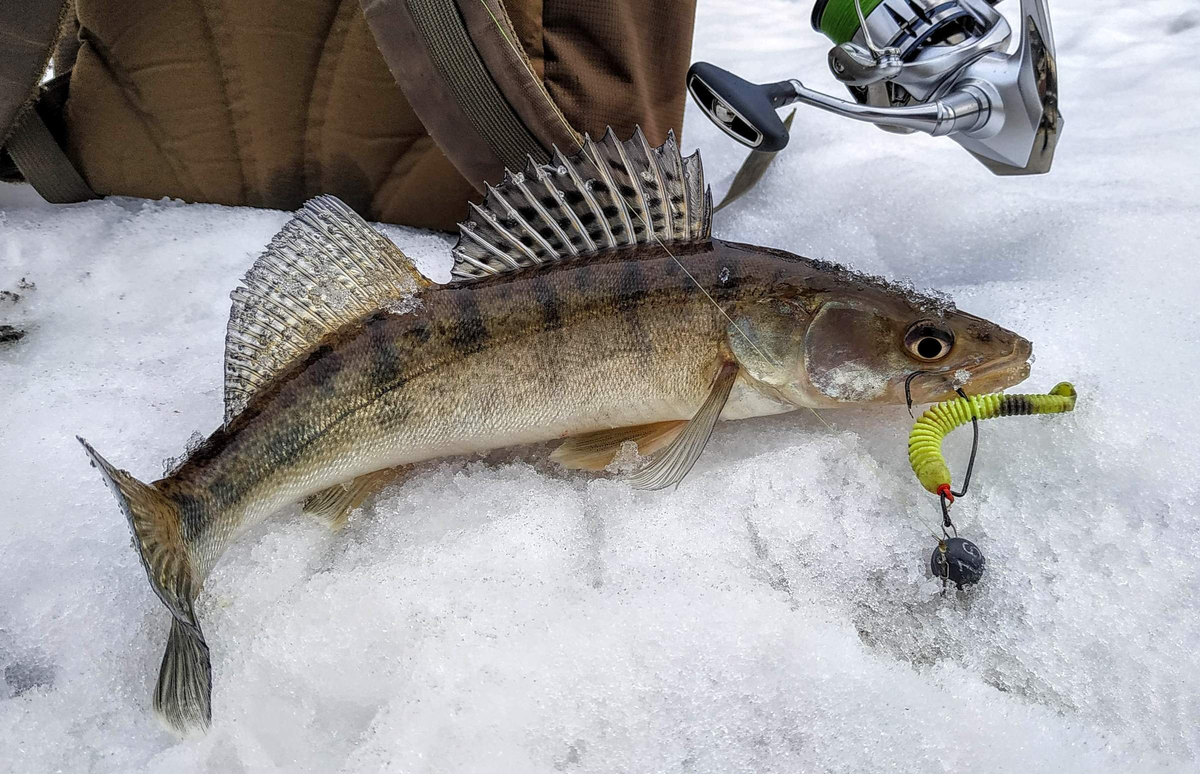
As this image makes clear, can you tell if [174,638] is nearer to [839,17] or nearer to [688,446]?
[688,446]

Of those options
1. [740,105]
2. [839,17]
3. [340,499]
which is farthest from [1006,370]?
[340,499]

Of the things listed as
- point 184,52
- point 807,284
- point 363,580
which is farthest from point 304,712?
point 184,52

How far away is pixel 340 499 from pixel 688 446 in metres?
0.82

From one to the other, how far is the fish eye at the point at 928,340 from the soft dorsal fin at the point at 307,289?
1158 millimetres

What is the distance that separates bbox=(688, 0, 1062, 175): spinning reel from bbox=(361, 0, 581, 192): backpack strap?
1.51 ft

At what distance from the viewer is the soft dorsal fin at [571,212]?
186 centimetres

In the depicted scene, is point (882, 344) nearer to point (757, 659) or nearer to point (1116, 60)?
point (757, 659)

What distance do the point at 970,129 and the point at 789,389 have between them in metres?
1.00

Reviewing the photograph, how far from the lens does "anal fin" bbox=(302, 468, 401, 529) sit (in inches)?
68.9

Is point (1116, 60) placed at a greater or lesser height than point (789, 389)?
lesser

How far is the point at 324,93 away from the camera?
243cm

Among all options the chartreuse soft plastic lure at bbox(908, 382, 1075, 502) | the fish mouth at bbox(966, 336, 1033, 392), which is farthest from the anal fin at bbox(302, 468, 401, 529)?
the fish mouth at bbox(966, 336, 1033, 392)

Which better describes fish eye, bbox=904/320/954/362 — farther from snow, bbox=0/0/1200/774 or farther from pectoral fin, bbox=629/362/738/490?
pectoral fin, bbox=629/362/738/490

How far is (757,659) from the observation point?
4.79 ft
